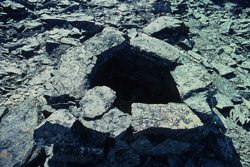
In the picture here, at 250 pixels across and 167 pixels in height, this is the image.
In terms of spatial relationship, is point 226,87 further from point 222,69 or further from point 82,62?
point 82,62

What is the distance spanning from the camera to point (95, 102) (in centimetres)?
222

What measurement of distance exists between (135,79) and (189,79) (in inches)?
49.4

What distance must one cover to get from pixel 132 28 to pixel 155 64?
1372mm

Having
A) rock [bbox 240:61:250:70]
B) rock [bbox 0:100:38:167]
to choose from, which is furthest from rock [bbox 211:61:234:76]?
rock [bbox 0:100:38:167]

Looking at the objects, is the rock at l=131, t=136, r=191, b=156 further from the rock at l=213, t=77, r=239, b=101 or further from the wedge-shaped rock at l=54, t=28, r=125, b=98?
the rock at l=213, t=77, r=239, b=101

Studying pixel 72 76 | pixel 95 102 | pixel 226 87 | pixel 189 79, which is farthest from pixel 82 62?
pixel 226 87

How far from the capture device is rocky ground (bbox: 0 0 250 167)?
84.9 inches

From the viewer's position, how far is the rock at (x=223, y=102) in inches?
131

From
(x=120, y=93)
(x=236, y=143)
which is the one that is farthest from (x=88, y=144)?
(x=236, y=143)

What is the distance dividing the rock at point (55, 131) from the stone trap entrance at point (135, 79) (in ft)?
3.82

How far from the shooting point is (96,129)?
202 cm

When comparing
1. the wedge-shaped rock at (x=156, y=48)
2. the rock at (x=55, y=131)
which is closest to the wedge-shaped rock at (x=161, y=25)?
the wedge-shaped rock at (x=156, y=48)

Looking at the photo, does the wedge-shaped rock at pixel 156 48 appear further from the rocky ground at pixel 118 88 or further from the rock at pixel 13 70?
the rock at pixel 13 70

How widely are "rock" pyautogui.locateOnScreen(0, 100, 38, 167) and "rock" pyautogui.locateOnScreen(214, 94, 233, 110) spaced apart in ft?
10.8
